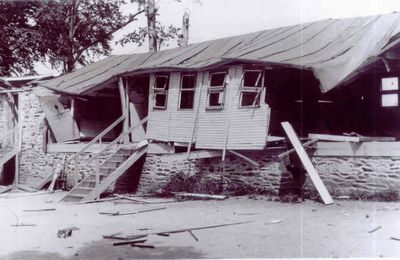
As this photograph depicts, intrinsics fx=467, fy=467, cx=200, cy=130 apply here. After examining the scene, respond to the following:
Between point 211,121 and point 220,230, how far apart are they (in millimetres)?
6162

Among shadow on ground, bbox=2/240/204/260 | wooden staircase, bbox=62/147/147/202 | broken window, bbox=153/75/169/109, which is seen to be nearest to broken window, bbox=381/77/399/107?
broken window, bbox=153/75/169/109

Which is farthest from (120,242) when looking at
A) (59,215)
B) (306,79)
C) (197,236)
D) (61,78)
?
(61,78)

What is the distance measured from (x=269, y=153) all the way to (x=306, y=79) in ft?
8.62

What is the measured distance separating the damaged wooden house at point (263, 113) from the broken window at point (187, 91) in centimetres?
5

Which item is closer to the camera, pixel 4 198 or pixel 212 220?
pixel 212 220

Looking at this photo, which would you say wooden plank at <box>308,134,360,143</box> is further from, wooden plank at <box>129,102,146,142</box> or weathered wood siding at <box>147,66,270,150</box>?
wooden plank at <box>129,102,146,142</box>

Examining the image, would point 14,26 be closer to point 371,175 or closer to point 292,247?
point 371,175

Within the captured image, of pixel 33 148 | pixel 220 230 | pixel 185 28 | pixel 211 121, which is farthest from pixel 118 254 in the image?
pixel 185 28

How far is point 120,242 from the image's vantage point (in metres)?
8.07

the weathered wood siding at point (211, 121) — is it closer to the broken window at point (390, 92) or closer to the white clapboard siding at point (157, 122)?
the white clapboard siding at point (157, 122)

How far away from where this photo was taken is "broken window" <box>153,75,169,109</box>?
16.4 m

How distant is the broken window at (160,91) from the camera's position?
16438mm

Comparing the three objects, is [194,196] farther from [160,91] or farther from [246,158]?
[160,91]

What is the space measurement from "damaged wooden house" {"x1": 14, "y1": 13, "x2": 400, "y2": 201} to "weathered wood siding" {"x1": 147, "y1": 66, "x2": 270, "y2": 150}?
1.4 inches
